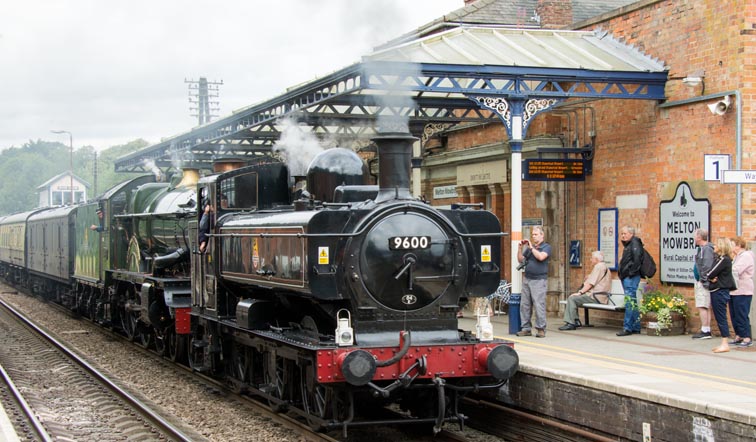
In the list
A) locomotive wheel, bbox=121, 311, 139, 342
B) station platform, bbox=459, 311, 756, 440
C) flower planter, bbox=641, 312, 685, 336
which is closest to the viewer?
station platform, bbox=459, 311, 756, 440

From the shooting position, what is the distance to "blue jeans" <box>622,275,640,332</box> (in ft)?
43.9

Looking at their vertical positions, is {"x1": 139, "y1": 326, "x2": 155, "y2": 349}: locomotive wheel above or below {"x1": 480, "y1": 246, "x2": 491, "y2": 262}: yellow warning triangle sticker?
below

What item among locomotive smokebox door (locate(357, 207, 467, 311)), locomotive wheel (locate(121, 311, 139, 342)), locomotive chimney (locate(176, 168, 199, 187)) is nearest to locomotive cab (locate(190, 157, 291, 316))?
locomotive smokebox door (locate(357, 207, 467, 311))

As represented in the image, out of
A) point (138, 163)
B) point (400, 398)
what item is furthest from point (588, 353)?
point (138, 163)

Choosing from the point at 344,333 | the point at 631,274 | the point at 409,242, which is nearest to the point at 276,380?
the point at 344,333

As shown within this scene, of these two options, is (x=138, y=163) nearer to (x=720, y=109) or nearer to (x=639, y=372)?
(x=720, y=109)

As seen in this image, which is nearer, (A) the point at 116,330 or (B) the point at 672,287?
(B) the point at 672,287

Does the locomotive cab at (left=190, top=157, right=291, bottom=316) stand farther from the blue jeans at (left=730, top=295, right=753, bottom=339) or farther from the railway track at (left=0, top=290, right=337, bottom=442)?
the blue jeans at (left=730, top=295, right=753, bottom=339)

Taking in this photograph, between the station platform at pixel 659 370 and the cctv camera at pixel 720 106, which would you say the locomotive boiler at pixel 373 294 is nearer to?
the station platform at pixel 659 370

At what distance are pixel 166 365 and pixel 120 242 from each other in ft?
13.4

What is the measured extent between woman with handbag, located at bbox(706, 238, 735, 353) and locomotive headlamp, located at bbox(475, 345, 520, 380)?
389 cm

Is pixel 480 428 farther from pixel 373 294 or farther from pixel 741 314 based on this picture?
pixel 741 314

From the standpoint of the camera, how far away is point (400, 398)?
941 centimetres

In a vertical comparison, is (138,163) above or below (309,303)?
above
